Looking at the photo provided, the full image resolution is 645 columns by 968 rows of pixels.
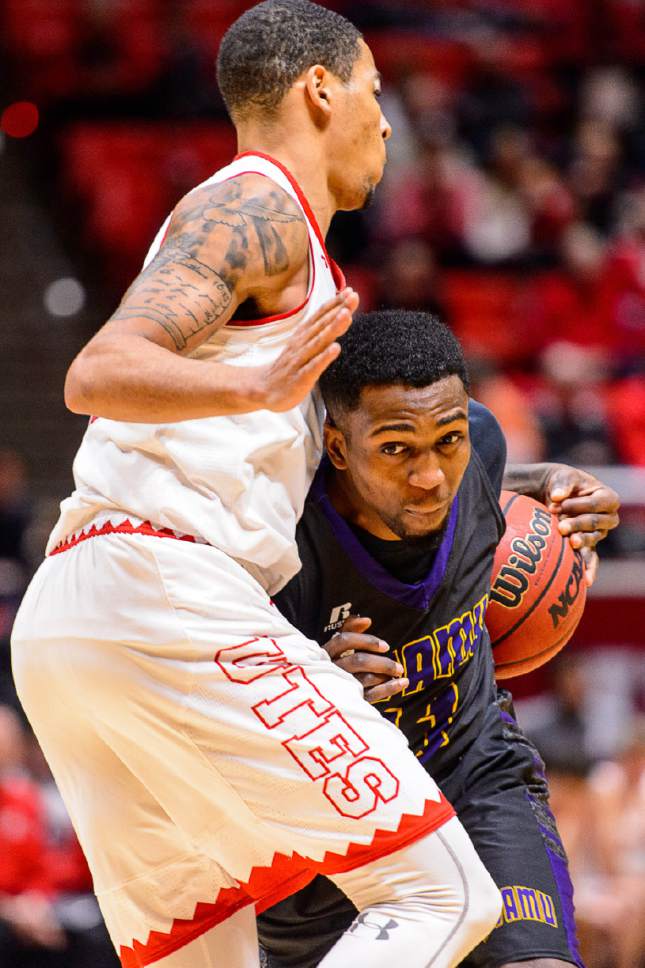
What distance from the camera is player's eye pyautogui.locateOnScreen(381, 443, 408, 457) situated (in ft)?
10.4

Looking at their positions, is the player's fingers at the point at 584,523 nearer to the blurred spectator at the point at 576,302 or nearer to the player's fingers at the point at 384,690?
the player's fingers at the point at 384,690

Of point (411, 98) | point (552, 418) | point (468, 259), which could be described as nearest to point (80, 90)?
point (411, 98)

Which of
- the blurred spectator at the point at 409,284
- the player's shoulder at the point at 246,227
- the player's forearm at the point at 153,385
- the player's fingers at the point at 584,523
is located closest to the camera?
the player's forearm at the point at 153,385

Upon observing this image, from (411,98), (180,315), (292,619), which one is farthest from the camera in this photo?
(411,98)

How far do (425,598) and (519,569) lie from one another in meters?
0.42

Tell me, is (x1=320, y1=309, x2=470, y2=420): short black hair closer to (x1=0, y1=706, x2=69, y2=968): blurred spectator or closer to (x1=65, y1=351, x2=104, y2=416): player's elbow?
(x1=65, y1=351, x2=104, y2=416): player's elbow

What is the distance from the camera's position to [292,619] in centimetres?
329

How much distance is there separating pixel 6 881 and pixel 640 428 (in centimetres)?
386

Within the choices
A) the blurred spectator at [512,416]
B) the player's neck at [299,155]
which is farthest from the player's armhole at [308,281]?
the blurred spectator at [512,416]

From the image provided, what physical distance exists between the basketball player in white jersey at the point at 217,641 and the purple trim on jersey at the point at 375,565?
264mm

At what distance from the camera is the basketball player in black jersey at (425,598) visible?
125 inches

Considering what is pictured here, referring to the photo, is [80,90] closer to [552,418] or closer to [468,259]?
[468,259]

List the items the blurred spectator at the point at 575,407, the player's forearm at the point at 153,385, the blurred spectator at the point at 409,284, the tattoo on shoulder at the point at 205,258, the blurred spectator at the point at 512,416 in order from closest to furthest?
the player's forearm at the point at 153,385 → the tattoo on shoulder at the point at 205,258 → the blurred spectator at the point at 512,416 → the blurred spectator at the point at 575,407 → the blurred spectator at the point at 409,284

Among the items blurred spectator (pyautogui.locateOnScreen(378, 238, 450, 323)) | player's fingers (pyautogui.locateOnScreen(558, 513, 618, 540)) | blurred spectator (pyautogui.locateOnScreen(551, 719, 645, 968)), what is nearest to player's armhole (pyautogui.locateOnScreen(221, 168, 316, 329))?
player's fingers (pyautogui.locateOnScreen(558, 513, 618, 540))
